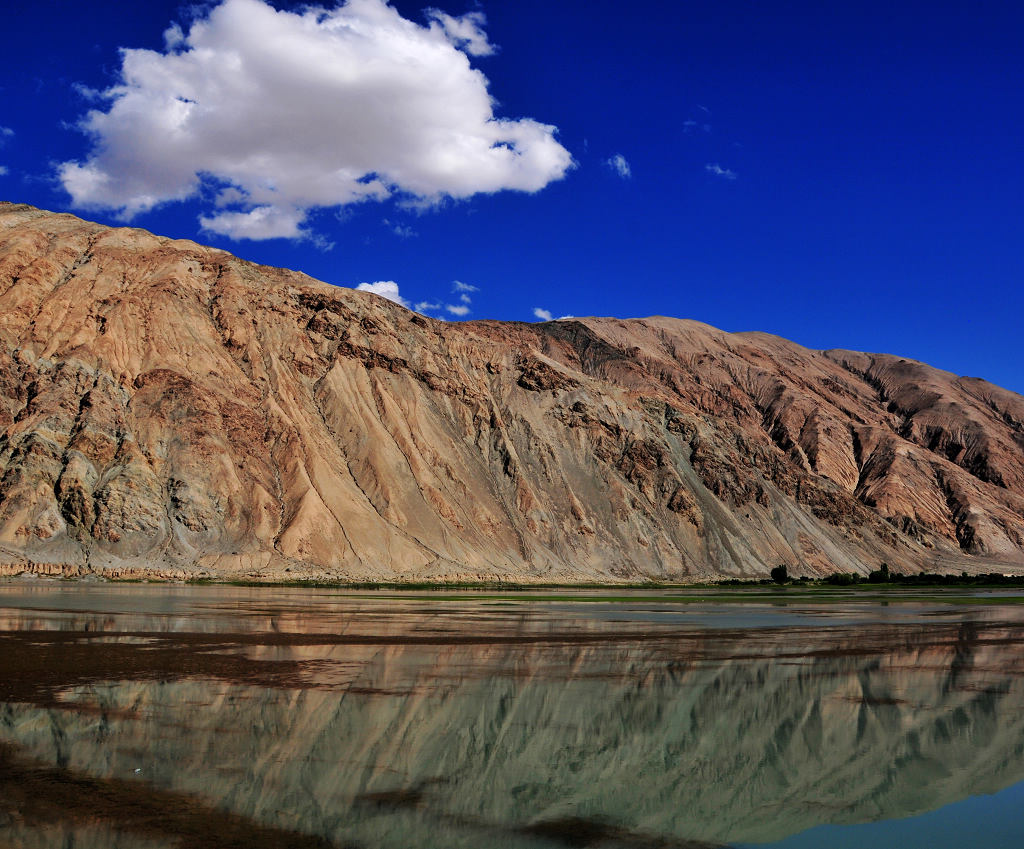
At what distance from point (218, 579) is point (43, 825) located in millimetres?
68853

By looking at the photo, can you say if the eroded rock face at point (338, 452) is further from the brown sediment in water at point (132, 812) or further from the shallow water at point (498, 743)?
the brown sediment in water at point (132, 812)

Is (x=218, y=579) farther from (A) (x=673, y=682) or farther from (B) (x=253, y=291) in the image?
(A) (x=673, y=682)

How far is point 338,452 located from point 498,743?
88.0m

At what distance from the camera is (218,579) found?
7494 cm

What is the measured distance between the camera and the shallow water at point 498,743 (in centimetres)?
1000

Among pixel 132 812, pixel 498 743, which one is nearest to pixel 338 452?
pixel 498 743

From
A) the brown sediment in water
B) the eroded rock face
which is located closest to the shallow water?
the brown sediment in water

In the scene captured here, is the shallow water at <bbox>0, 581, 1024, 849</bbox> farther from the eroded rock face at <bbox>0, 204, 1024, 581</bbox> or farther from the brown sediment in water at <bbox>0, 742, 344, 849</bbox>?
the eroded rock face at <bbox>0, 204, 1024, 581</bbox>

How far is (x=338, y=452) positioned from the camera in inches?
3927

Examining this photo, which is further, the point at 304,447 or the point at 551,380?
the point at 551,380

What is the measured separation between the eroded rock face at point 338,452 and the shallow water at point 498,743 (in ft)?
189

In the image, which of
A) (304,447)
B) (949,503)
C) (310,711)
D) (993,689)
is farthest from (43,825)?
(949,503)

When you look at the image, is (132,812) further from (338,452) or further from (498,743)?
(338,452)

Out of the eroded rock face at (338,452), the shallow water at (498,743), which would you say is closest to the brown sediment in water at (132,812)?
the shallow water at (498,743)
